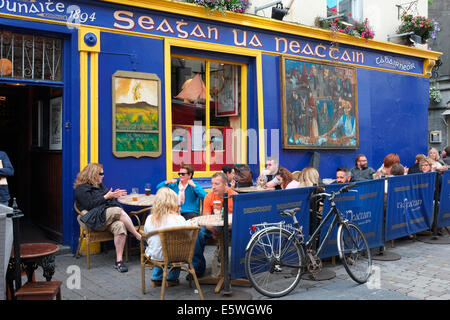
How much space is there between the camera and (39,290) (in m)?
3.70

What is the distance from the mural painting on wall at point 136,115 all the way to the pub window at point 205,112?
720 millimetres

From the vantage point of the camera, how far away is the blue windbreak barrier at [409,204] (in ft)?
22.8

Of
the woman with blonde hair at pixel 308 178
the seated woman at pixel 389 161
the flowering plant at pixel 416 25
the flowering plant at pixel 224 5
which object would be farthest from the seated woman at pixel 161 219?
the flowering plant at pixel 416 25

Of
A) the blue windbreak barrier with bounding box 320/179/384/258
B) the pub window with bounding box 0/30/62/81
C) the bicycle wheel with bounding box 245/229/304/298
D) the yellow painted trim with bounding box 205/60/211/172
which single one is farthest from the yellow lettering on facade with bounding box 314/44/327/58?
the bicycle wheel with bounding box 245/229/304/298

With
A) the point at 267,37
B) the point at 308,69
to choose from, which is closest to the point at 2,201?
the point at 267,37

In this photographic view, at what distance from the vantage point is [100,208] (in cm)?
615

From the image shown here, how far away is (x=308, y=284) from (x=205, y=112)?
4.53 metres

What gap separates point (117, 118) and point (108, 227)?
194cm

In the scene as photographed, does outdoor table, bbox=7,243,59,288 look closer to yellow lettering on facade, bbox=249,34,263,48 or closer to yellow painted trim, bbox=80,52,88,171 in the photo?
yellow painted trim, bbox=80,52,88,171

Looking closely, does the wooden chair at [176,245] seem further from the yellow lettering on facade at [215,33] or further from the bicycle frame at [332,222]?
the yellow lettering on facade at [215,33]

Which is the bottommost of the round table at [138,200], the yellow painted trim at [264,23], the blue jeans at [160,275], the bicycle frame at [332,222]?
the blue jeans at [160,275]

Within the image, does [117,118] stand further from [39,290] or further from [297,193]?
[39,290]

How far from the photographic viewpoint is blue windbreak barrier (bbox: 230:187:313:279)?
480 cm

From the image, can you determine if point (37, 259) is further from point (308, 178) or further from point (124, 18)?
point (124, 18)
